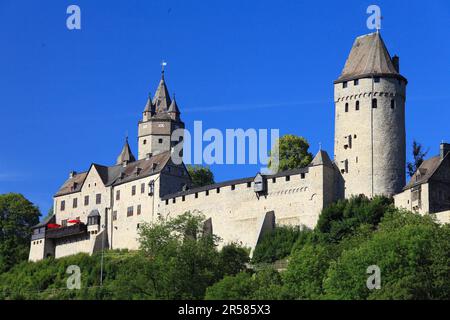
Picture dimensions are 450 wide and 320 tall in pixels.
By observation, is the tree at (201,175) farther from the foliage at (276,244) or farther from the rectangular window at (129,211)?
the foliage at (276,244)

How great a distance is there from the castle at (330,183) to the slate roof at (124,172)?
0.67 ft

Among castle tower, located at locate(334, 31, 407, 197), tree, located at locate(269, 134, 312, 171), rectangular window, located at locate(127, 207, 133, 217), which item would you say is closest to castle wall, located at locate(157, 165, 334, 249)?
castle tower, located at locate(334, 31, 407, 197)

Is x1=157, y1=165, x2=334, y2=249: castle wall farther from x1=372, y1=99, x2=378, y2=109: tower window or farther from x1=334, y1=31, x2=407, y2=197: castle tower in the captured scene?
x1=372, y1=99, x2=378, y2=109: tower window

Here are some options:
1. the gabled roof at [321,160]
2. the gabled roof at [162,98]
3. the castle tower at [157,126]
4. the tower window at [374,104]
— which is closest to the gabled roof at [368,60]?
the tower window at [374,104]

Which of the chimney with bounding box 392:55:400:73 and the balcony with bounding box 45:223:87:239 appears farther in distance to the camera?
the balcony with bounding box 45:223:87:239

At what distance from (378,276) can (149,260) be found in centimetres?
1739

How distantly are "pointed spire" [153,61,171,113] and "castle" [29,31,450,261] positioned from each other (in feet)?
35.4

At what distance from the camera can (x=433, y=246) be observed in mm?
61156

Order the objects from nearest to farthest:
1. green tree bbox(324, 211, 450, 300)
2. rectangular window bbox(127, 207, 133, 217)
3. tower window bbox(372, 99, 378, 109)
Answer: green tree bbox(324, 211, 450, 300) → tower window bbox(372, 99, 378, 109) → rectangular window bbox(127, 207, 133, 217)

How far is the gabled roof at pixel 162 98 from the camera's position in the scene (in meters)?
104

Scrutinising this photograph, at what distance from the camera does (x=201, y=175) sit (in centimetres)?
10331

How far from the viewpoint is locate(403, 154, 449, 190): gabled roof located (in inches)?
2916
